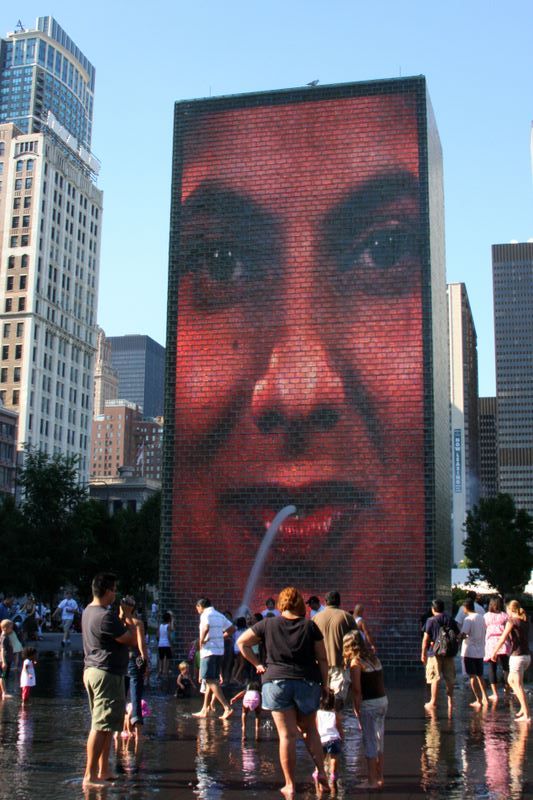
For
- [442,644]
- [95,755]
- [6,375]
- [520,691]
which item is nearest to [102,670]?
[95,755]

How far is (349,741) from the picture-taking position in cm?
1280

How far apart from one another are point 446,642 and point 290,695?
24.3ft

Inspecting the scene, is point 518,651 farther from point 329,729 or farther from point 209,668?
point 329,729

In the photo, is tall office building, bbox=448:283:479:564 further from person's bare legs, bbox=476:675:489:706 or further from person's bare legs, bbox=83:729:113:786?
person's bare legs, bbox=83:729:113:786

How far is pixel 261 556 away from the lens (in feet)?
86.3

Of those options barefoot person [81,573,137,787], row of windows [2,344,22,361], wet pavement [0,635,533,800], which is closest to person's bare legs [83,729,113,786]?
barefoot person [81,573,137,787]

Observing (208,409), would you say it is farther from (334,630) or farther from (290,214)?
(334,630)

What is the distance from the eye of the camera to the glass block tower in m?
171

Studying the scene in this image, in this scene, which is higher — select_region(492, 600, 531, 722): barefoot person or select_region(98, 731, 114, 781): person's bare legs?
select_region(492, 600, 531, 722): barefoot person

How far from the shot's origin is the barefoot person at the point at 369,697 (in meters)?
9.15

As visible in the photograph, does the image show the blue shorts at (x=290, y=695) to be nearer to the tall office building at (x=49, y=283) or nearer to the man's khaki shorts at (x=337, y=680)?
the man's khaki shorts at (x=337, y=680)


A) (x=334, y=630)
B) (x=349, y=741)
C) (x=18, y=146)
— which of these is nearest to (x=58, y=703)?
(x=349, y=741)

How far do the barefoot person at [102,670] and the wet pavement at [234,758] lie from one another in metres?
0.39

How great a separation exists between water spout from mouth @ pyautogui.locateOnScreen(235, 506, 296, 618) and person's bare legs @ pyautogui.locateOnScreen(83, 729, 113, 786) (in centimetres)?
1685
